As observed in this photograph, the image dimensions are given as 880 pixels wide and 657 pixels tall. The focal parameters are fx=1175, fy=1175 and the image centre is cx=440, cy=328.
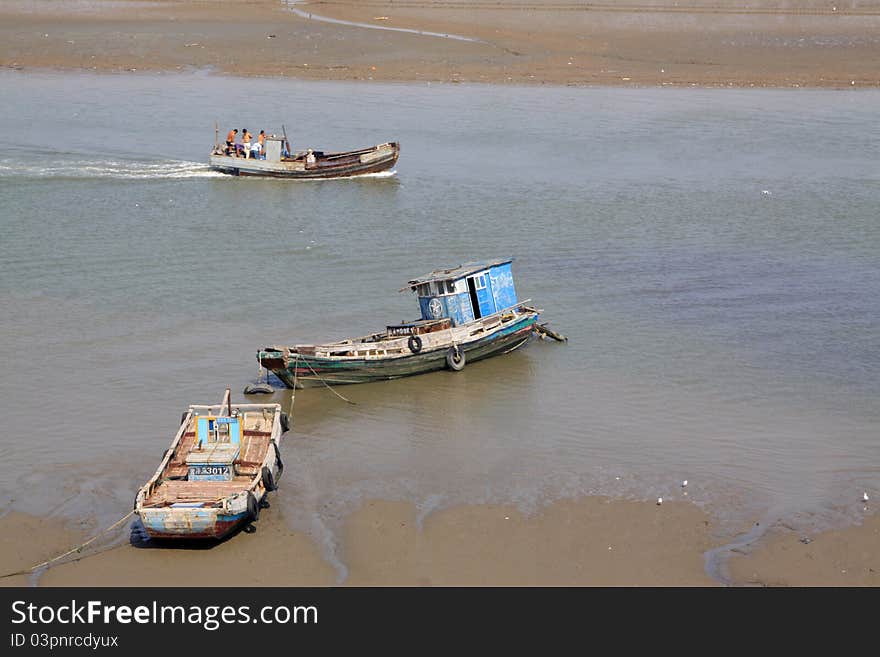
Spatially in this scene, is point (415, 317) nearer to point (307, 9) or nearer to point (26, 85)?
point (26, 85)

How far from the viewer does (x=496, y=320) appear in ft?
79.8

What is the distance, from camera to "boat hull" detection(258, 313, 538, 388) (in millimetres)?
21734

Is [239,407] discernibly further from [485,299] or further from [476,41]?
[476,41]

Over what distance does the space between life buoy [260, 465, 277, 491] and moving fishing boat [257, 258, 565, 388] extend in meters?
4.60

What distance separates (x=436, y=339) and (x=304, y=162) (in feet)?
60.4

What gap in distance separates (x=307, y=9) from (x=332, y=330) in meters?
50.9

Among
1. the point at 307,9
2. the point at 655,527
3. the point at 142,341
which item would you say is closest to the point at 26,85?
the point at 307,9

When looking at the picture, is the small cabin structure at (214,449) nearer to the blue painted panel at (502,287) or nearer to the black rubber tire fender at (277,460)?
the black rubber tire fender at (277,460)

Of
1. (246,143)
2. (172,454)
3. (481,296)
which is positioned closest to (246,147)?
(246,143)

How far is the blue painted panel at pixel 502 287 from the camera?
974 inches

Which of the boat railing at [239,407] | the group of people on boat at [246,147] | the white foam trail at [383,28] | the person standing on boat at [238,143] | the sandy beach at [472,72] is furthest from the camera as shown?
the white foam trail at [383,28]

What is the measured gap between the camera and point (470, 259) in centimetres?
2983

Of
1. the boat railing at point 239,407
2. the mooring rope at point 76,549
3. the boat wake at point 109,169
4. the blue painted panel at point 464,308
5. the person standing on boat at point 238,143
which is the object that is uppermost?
the person standing on boat at point 238,143

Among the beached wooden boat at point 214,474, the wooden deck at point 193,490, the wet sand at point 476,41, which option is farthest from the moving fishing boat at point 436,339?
the wet sand at point 476,41
